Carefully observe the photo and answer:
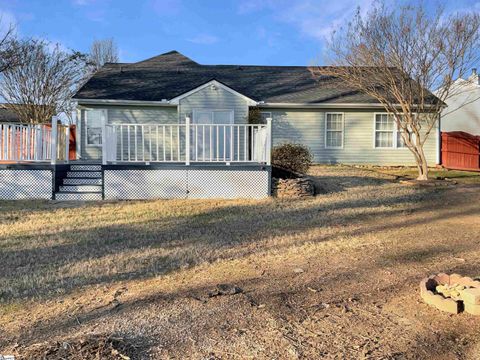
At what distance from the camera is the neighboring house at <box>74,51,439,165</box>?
14930 millimetres

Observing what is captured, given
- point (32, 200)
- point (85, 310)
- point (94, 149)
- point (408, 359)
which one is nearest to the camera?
point (408, 359)

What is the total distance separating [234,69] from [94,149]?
7941 millimetres

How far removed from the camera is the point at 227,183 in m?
9.56

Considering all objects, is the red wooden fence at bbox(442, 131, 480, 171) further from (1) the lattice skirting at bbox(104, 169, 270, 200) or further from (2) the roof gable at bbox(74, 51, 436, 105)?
(1) the lattice skirting at bbox(104, 169, 270, 200)

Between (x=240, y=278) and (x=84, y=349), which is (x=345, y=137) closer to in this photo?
(x=240, y=278)

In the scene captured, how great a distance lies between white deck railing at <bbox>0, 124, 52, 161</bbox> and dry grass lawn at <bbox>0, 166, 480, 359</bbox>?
73.5 inches

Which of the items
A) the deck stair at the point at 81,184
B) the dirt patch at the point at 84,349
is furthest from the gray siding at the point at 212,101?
the dirt patch at the point at 84,349

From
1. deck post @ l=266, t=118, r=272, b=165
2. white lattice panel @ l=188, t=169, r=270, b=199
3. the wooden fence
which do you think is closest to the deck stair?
the wooden fence

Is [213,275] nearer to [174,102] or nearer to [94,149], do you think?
[174,102]

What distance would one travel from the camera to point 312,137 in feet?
55.3

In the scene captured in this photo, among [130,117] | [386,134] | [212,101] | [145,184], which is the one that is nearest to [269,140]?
[145,184]

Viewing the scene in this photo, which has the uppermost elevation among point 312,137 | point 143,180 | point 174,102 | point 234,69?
point 234,69

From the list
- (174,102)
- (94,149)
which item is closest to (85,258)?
(174,102)

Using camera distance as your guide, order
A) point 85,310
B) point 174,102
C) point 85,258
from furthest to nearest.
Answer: point 174,102 → point 85,258 → point 85,310
